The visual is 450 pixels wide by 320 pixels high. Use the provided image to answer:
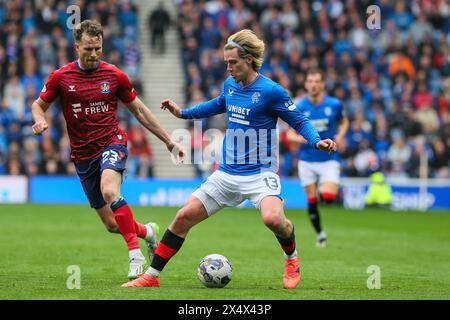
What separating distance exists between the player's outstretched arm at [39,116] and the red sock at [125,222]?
3.61ft

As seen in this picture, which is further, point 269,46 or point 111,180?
point 269,46

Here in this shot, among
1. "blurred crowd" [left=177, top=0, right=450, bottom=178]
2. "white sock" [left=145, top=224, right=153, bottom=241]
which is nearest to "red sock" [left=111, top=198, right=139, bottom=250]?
"white sock" [left=145, top=224, right=153, bottom=241]

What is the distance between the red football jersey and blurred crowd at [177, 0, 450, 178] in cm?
1533

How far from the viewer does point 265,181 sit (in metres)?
9.47

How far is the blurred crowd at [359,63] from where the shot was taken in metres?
26.5

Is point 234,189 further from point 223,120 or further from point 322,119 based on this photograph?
point 223,120

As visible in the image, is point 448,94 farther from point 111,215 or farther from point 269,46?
Result: point 111,215

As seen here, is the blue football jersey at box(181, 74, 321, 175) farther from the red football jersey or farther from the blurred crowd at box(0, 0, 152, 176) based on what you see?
the blurred crowd at box(0, 0, 152, 176)

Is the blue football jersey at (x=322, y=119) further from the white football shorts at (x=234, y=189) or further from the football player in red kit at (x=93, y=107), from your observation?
the white football shorts at (x=234, y=189)

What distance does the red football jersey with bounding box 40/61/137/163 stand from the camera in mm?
10414

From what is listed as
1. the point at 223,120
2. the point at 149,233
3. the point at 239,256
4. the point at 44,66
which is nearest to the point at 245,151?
the point at 149,233

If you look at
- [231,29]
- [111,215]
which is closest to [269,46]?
[231,29]
